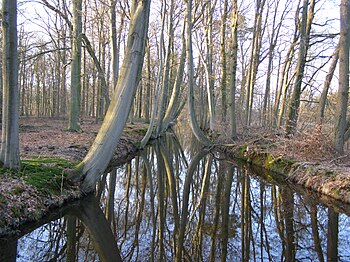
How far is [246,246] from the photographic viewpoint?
202 inches

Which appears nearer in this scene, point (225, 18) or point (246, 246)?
point (246, 246)

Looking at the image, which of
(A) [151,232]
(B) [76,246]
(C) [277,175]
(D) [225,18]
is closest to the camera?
(B) [76,246]

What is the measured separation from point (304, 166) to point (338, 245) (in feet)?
14.5

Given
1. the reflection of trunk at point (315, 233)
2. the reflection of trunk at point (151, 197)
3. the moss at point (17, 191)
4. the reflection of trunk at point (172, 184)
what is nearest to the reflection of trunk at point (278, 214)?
the reflection of trunk at point (315, 233)

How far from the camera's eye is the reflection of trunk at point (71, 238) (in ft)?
15.2

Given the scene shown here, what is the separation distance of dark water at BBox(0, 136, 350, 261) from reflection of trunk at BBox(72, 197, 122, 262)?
2 centimetres

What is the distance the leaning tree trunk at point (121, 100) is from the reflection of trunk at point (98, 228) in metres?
0.70

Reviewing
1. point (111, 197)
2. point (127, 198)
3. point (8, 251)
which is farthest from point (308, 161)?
point (8, 251)

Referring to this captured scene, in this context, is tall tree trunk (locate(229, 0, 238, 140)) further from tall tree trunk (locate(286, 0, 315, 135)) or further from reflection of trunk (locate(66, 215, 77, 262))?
A: reflection of trunk (locate(66, 215, 77, 262))

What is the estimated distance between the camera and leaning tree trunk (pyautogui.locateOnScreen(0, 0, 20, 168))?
20.2 ft

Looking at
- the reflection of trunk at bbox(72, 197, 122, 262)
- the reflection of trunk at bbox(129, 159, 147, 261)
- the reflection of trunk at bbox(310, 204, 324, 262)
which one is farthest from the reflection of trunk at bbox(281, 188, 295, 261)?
the reflection of trunk at bbox(72, 197, 122, 262)

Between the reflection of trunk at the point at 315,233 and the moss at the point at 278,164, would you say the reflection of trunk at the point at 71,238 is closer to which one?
the reflection of trunk at the point at 315,233

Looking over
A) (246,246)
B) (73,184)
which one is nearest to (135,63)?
(73,184)

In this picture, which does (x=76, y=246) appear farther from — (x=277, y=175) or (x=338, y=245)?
(x=277, y=175)
